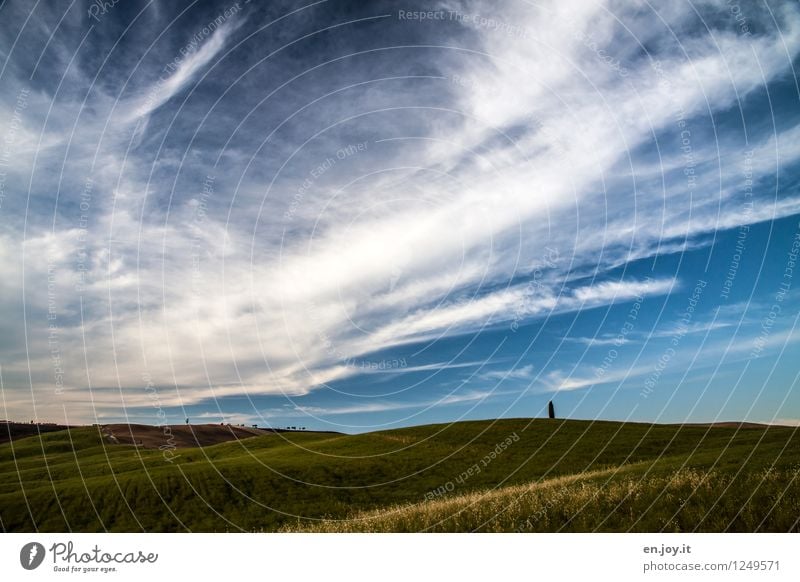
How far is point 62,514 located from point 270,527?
17.7m

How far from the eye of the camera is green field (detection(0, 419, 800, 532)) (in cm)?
1530

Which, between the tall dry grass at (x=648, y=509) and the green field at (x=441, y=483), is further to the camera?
the green field at (x=441, y=483)

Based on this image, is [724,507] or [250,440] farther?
[250,440]

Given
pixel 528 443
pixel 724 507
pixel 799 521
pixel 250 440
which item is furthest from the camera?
pixel 250 440

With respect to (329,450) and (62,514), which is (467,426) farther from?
(62,514)

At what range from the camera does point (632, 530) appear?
14.3 metres

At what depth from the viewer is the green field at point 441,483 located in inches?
603

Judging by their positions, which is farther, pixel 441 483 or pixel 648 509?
pixel 441 483

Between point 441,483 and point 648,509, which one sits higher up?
point 648,509

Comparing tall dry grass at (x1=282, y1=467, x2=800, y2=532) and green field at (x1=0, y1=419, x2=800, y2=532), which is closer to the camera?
tall dry grass at (x1=282, y1=467, x2=800, y2=532)

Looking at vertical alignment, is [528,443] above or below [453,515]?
below

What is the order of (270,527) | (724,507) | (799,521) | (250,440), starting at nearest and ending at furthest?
1. (799,521)
2. (724,507)
3. (270,527)
4. (250,440)

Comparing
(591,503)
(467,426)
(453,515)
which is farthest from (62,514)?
(467,426)

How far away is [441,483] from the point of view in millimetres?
55594
